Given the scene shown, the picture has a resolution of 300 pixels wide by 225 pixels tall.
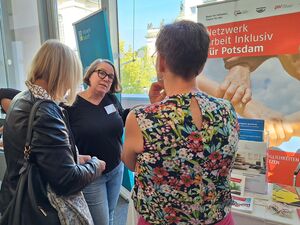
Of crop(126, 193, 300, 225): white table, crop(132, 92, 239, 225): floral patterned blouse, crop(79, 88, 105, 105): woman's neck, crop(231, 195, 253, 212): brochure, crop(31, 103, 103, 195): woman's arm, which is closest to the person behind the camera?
crop(132, 92, 239, 225): floral patterned blouse

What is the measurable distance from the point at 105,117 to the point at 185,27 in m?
1.11

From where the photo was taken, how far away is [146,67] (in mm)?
2920

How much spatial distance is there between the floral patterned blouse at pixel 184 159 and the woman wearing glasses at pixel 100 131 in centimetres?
86

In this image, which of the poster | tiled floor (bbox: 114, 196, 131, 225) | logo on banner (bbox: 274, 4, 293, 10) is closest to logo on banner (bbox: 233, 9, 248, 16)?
the poster

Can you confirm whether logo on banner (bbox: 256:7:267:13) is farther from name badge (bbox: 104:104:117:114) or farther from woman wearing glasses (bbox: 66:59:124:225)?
name badge (bbox: 104:104:117:114)

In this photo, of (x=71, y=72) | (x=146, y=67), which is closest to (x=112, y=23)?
(x=146, y=67)

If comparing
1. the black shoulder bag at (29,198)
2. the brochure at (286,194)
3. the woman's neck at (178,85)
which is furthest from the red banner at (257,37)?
the black shoulder bag at (29,198)

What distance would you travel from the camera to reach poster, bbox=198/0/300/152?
159cm

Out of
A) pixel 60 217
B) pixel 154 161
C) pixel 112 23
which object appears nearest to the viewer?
pixel 154 161

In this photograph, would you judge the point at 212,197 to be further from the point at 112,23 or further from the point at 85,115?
the point at 112,23

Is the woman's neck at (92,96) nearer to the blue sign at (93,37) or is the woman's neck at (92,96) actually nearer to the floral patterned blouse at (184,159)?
the blue sign at (93,37)

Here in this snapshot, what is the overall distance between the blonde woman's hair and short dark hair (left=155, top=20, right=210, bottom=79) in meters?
0.47

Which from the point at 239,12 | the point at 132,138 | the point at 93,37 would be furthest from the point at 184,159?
the point at 93,37

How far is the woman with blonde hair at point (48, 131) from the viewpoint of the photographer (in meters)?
0.91
